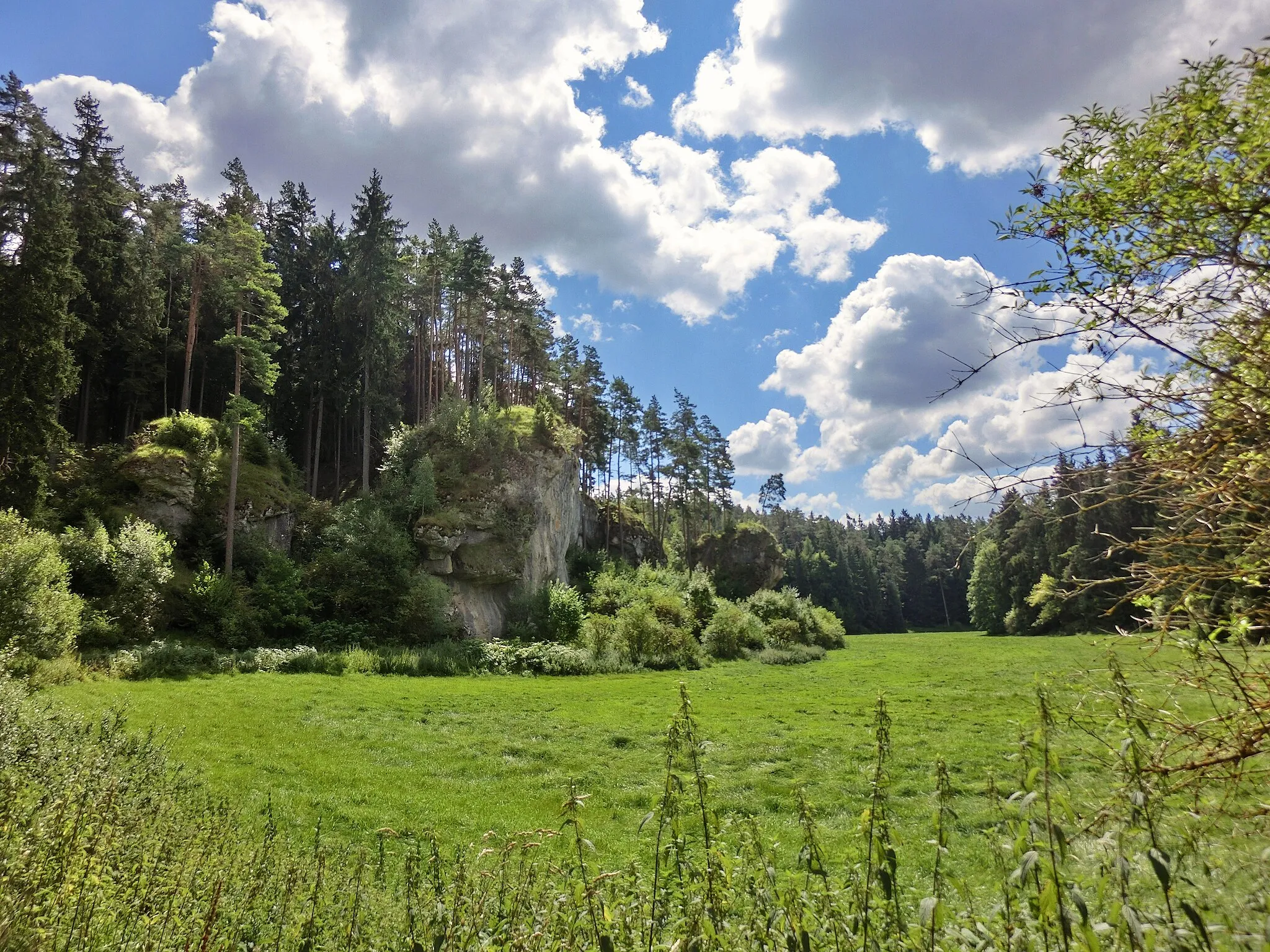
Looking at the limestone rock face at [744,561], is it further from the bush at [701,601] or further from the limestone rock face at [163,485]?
the limestone rock face at [163,485]

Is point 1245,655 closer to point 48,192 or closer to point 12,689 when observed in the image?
point 12,689

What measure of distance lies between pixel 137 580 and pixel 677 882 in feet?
82.7

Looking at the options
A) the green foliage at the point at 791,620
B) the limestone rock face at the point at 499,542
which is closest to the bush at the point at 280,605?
the limestone rock face at the point at 499,542

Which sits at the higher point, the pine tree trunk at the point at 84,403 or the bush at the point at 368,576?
the pine tree trunk at the point at 84,403

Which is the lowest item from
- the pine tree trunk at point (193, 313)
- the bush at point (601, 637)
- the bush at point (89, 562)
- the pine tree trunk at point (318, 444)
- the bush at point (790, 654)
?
the bush at point (790, 654)

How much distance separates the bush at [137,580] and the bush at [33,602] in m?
3.15

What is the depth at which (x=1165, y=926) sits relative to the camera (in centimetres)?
183

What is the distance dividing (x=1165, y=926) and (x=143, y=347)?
151 ft

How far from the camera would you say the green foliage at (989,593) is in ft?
205

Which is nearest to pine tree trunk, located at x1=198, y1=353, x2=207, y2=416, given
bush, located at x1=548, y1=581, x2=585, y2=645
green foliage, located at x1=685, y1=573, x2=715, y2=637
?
bush, located at x1=548, y1=581, x2=585, y2=645

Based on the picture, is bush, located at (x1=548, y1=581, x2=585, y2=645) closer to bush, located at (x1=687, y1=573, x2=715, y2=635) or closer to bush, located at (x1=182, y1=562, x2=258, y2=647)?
bush, located at (x1=687, y1=573, x2=715, y2=635)

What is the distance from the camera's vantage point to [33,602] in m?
15.8

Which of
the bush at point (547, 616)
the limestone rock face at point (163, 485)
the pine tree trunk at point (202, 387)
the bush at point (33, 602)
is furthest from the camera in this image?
the pine tree trunk at point (202, 387)

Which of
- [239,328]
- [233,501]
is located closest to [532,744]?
[233,501]
